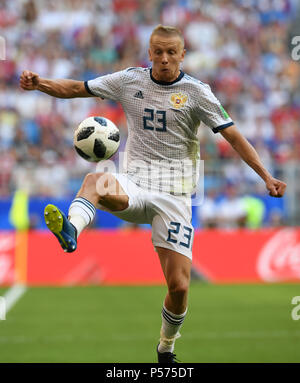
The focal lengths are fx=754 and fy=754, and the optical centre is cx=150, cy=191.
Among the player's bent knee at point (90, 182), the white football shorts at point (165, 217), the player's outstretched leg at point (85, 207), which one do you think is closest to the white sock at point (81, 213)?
the player's outstretched leg at point (85, 207)

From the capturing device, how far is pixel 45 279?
1573 centimetres

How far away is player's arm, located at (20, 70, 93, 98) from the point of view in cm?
627

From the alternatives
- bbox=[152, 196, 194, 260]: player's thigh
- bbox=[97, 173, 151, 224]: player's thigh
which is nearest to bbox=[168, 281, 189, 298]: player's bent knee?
bbox=[152, 196, 194, 260]: player's thigh

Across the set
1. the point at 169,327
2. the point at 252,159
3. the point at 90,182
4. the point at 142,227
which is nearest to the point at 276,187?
the point at 252,159

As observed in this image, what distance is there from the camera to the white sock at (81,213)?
574 centimetres

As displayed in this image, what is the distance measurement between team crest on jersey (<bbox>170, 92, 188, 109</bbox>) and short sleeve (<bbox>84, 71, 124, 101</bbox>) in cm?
50

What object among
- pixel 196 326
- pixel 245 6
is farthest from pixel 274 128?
pixel 196 326

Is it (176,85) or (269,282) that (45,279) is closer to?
(269,282)

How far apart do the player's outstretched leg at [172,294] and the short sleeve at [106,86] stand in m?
1.42

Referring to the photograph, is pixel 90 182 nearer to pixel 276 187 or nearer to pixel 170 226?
pixel 170 226

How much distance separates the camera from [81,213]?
5.80 meters

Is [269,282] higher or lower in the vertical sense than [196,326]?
higher

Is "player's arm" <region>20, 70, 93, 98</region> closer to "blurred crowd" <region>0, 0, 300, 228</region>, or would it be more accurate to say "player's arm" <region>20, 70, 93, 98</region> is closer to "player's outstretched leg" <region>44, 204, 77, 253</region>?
"player's outstretched leg" <region>44, 204, 77, 253</region>

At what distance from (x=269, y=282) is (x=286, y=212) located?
1.99 m
